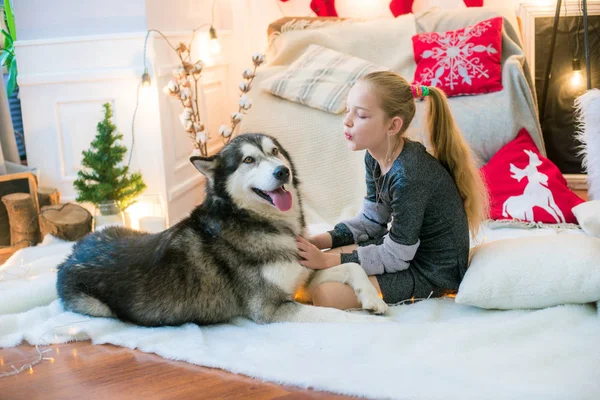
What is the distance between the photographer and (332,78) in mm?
3734

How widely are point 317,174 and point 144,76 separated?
1087 mm

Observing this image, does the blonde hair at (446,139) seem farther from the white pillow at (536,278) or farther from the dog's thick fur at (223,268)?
the dog's thick fur at (223,268)

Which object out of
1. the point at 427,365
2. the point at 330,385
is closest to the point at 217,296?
the point at 330,385

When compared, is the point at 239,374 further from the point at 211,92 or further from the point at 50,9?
the point at 211,92

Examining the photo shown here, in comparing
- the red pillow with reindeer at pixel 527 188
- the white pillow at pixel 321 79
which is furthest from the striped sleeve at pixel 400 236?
the white pillow at pixel 321 79

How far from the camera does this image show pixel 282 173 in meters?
1.97

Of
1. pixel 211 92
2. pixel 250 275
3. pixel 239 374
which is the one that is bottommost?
pixel 239 374

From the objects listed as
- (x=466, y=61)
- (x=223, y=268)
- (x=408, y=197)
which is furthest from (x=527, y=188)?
(x=223, y=268)

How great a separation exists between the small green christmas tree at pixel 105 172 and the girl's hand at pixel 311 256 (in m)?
1.49

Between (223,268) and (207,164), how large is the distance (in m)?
0.35

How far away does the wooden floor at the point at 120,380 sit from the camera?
1.72m

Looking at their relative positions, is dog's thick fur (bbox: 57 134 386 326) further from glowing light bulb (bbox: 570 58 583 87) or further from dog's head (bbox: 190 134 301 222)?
glowing light bulb (bbox: 570 58 583 87)

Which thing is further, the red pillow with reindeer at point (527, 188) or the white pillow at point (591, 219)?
the red pillow with reindeer at point (527, 188)

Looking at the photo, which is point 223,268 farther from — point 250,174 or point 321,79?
point 321,79
